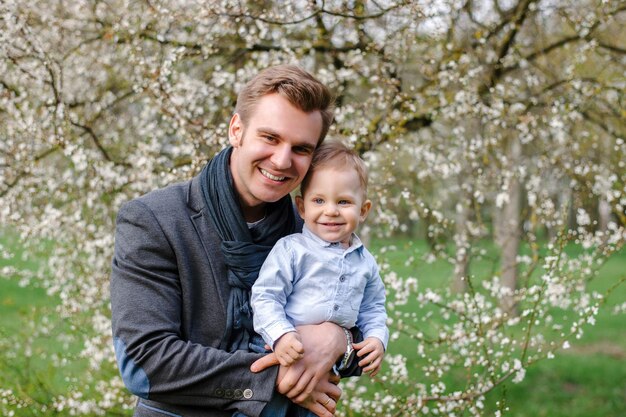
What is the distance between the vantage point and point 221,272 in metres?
2.29

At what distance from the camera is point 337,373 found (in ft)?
7.74

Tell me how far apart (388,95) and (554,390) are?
3.69m

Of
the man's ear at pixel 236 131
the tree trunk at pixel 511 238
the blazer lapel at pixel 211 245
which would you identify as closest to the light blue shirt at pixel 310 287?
the blazer lapel at pixel 211 245

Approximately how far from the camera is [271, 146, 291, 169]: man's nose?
7.61ft

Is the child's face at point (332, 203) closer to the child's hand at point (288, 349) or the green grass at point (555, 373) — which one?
the child's hand at point (288, 349)

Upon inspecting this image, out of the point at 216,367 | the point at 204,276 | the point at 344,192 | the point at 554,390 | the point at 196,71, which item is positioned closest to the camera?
the point at 216,367

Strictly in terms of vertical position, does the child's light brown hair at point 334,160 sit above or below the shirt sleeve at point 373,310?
above

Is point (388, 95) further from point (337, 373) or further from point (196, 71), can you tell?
point (337, 373)

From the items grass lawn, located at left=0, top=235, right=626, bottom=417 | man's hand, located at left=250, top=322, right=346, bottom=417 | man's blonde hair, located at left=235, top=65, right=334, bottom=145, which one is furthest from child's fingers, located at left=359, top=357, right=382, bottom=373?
grass lawn, located at left=0, top=235, right=626, bottom=417

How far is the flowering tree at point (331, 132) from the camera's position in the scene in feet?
14.8

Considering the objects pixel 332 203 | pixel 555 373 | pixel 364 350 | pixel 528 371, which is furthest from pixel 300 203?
pixel 555 373

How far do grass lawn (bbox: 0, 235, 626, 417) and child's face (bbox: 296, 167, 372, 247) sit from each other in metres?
2.31

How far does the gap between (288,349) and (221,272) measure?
Answer: 0.34 metres

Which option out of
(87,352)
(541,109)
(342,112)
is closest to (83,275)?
(87,352)
